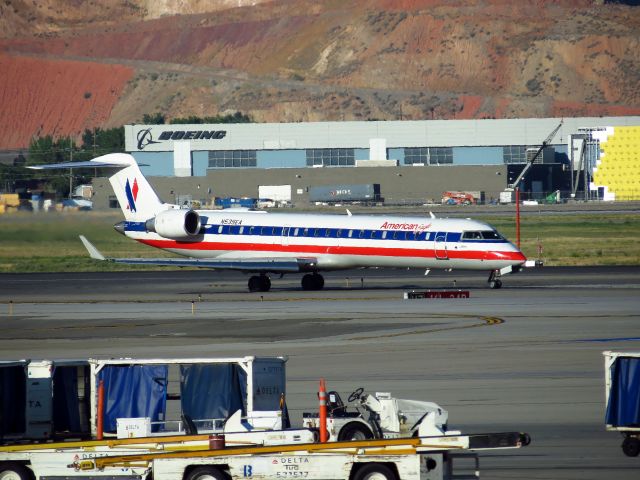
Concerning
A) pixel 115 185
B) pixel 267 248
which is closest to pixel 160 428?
pixel 267 248

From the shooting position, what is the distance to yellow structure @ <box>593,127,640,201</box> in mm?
121562

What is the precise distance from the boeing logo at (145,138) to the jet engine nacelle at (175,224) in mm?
84355

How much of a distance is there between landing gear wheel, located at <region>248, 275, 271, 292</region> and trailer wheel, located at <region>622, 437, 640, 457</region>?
99.9 feet

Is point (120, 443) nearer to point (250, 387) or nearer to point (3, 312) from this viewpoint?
point (250, 387)

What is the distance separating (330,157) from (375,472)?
11760 centimetres

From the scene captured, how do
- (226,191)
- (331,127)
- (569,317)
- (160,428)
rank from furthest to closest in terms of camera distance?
(331,127) → (226,191) → (569,317) → (160,428)

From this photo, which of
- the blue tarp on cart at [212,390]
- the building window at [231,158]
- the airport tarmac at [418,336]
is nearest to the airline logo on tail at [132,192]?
the airport tarmac at [418,336]

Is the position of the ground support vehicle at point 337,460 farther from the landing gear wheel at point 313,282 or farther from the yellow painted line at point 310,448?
the landing gear wheel at point 313,282

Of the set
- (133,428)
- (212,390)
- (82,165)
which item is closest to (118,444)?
(133,428)

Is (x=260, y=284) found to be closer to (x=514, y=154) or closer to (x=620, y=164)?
(x=620, y=164)

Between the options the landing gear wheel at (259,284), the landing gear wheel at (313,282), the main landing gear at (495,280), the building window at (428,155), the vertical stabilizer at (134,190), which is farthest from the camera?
the building window at (428,155)

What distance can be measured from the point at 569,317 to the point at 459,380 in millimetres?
11811

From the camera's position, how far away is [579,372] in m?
24.0

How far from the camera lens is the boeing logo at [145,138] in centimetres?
13050
